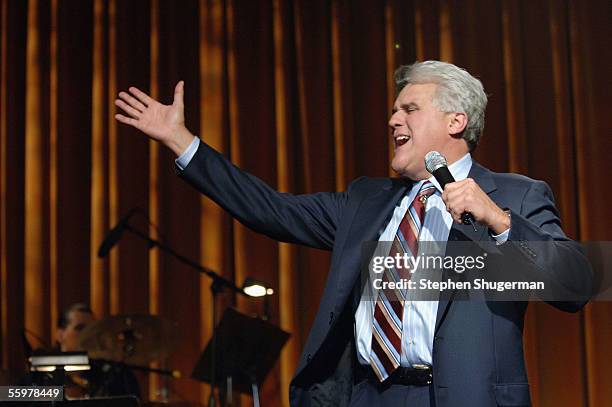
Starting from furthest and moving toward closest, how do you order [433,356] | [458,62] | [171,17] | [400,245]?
[171,17]
[458,62]
[400,245]
[433,356]

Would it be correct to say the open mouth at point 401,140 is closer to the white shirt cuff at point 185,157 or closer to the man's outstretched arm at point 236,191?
the man's outstretched arm at point 236,191

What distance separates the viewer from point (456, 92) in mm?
2744

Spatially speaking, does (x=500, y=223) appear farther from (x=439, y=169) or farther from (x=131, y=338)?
(x=131, y=338)

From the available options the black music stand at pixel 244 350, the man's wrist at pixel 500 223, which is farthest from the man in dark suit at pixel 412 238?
the black music stand at pixel 244 350

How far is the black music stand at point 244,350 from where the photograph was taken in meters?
4.72

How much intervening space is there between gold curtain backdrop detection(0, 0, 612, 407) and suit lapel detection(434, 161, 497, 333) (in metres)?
2.91

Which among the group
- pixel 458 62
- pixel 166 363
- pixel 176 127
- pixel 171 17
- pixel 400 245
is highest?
pixel 171 17

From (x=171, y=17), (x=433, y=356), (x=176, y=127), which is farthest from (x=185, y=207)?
(x=433, y=356)

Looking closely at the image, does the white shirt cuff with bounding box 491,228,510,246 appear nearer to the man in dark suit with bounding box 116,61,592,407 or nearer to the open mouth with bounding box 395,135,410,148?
the man in dark suit with bounding box 116,61,592,407

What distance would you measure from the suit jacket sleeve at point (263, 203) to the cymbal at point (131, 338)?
2668 millimetres

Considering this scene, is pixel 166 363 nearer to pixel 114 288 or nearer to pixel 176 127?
pixel 114 288

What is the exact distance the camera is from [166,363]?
5750mm

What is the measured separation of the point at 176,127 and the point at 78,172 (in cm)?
348

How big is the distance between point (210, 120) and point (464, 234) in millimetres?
3558
